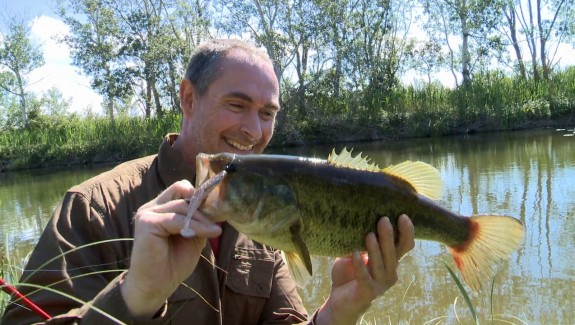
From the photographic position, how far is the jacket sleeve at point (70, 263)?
6.95ft

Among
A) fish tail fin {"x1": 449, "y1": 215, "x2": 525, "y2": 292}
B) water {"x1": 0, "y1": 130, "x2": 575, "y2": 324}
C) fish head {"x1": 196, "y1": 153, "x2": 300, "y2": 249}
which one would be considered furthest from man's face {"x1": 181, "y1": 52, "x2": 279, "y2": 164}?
water {"x1": 0, "y1": 130, "x2": 575, "y2": 324}

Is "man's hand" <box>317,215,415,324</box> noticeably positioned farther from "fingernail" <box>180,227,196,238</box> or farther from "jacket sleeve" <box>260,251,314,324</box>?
"fingernail" <box>180,227,196,238</box>

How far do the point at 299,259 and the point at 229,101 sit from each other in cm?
118

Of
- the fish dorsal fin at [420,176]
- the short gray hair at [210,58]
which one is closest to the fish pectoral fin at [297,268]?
the fish dorsal fin at [420,176]

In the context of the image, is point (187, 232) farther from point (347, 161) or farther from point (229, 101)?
point (229, 101)

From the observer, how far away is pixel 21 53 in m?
38.4

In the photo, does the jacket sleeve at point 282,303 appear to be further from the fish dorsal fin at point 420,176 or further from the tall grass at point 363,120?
the tall grass at point 363,120

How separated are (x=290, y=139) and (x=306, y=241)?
26.2 m

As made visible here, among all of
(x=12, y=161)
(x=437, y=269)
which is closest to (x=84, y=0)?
(x=12, y=161)

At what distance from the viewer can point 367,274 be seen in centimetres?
224

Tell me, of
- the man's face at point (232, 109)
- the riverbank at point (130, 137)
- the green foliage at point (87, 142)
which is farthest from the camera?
the green foliage at point (87, 142)

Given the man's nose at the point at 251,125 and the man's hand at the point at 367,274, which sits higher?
the man's nose at the point at 251,125

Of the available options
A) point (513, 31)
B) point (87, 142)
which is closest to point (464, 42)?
point (513, 31)

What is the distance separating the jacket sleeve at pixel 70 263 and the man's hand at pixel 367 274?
1.01 m
